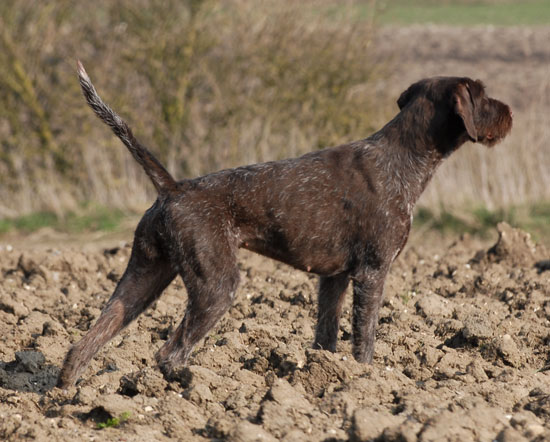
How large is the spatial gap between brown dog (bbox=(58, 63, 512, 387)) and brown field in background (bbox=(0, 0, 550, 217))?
8958mm

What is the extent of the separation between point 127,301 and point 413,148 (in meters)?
2.31

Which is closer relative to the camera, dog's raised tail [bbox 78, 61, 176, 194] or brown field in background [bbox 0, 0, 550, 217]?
dog's raised tail [bbox 78, 61, 176, 194]

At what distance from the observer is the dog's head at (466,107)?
6.32 m

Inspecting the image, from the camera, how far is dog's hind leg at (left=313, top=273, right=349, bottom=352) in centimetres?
671

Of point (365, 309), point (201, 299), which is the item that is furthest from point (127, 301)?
point (365, 309)

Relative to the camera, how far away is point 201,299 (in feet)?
19.5

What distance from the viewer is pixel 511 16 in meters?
43.6

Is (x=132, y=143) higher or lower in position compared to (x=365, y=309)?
higher

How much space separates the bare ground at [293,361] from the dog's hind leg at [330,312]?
20cm

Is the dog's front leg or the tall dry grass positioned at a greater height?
the tall dry grass

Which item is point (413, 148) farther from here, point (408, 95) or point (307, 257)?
point (307, 257)

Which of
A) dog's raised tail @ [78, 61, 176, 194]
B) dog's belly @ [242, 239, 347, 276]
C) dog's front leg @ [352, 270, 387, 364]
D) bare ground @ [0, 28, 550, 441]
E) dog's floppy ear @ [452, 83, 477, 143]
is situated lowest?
bare ground @ [0, 28, 550, 441]

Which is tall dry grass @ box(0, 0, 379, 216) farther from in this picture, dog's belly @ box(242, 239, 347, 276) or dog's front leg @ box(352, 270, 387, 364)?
dog's front leg @ box(352, 270, 387, 364)

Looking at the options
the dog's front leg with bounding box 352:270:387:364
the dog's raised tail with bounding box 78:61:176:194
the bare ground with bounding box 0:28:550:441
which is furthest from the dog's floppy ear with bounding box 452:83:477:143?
the dog's raised tail with bounding box 78:61:176:194
